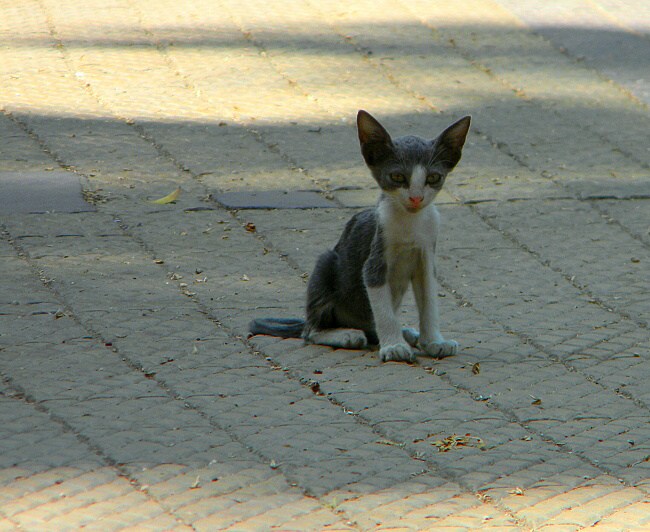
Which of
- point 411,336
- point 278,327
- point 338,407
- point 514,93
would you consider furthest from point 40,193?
point 514,93

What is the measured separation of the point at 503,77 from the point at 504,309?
4.47 meters

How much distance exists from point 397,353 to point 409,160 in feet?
2.91

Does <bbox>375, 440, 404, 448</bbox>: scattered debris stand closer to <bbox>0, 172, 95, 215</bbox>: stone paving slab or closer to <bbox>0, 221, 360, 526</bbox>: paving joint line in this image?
<bbox>0, 221, 360, 526</bbox>: paving joint line

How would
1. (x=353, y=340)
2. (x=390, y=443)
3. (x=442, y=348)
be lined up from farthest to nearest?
1. (x=353, y=340)
2. (x=442, y=348)
3. (x=390, y=443)

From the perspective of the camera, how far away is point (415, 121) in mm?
8797

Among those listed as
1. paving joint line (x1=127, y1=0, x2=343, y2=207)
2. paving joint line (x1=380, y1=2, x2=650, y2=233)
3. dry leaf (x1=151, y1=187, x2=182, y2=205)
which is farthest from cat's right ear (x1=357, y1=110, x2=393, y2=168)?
paving joint line (x1=380, y1=2, x2=650, y2=233)

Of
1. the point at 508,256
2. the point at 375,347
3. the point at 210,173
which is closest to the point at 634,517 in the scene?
the point at 375,347

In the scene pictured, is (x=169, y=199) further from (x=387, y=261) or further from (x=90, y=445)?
(x=90, y=445)

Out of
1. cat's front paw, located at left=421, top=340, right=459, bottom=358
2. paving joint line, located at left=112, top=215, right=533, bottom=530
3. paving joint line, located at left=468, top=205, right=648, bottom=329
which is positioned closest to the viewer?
paving joint line, located at left=112, top=215, right=533, bottom=530

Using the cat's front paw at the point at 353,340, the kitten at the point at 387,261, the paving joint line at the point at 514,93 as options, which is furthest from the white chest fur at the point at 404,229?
the paving joint line at the point at 514,93

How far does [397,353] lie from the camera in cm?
519

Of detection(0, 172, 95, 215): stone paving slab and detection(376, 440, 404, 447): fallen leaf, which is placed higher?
detection(376, 440, 404, 447): fallen leaf

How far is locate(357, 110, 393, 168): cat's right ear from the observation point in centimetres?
506

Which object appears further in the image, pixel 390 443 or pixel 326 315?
pixel 326 315
